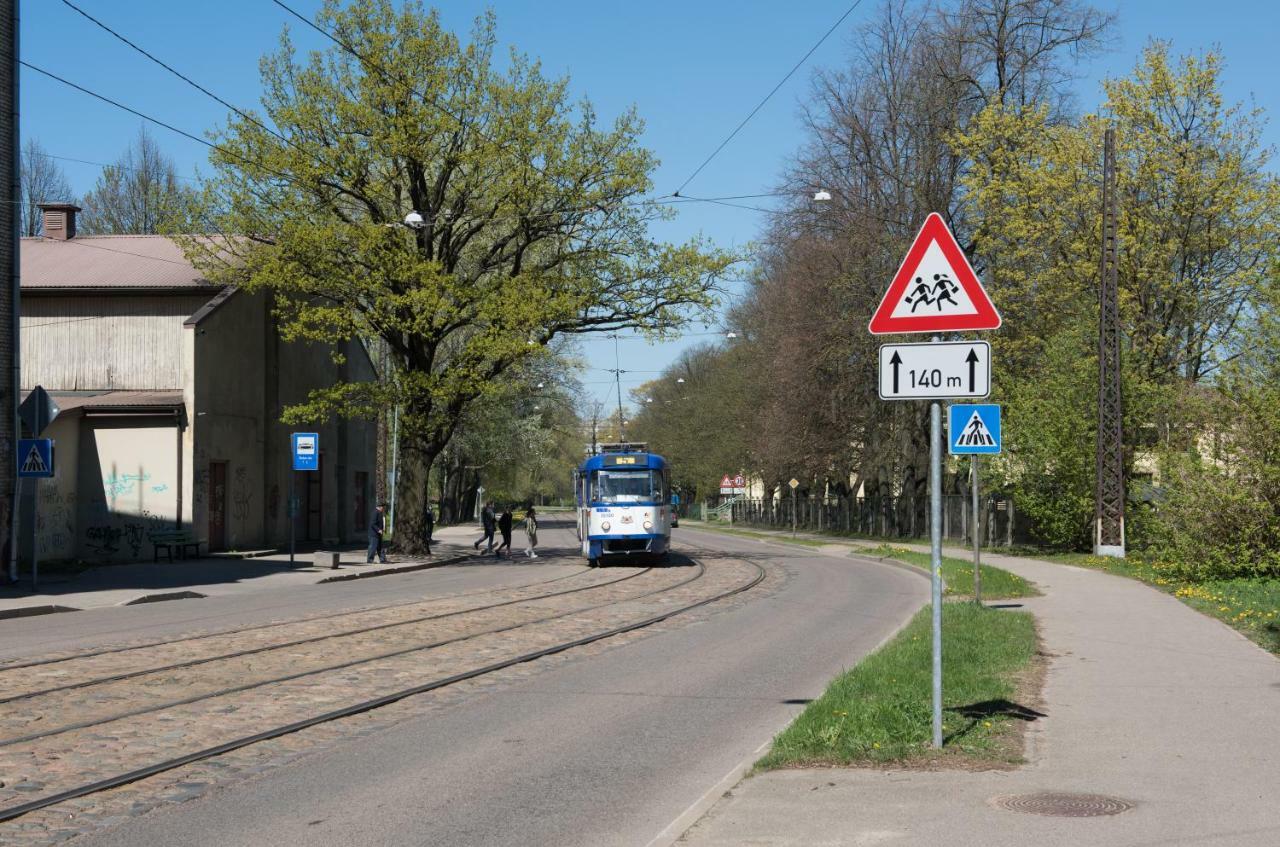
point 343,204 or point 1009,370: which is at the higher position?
point 343,204

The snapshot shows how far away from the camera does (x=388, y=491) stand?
5825cm

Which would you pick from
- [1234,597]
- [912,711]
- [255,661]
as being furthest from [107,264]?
[912,711]

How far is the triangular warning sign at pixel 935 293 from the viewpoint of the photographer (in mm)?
8438

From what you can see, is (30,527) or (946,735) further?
(30,527)

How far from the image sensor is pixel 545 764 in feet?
28.6

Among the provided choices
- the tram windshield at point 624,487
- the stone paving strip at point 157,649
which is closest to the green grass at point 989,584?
the tram windshield at point 624,487

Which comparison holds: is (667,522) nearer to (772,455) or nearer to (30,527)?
(30,527)

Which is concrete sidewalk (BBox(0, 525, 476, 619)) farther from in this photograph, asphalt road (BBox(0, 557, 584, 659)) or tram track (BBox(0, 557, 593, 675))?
tram track (BBox(0, 557, 593, 675))

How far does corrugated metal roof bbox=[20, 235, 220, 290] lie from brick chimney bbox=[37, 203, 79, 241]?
702mm

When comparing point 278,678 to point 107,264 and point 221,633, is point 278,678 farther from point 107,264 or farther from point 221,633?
point 107,264

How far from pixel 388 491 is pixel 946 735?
167ft

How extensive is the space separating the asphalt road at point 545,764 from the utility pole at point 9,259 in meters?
15.2

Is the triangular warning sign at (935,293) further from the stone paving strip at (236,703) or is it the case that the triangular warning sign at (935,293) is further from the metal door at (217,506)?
the metal door at (217,506)

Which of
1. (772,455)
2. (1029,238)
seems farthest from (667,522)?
(772,455)
